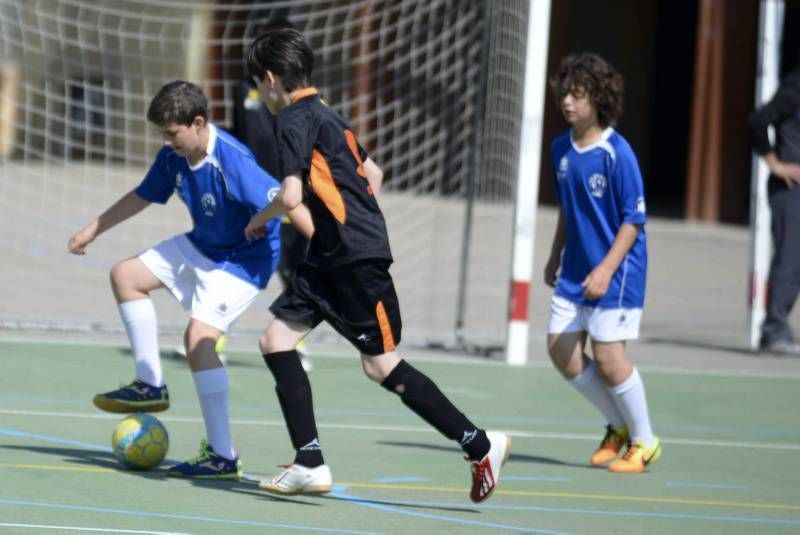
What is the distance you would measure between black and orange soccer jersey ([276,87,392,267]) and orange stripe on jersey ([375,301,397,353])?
0.62 ft

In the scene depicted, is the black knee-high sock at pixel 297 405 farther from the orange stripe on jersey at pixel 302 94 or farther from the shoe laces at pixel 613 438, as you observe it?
the shoe laces at pixel 613 438

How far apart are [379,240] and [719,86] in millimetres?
15446

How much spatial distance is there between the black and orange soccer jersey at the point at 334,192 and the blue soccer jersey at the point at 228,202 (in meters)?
0.47

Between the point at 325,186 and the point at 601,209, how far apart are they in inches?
59.2

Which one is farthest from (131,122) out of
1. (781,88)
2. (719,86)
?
(781,88)

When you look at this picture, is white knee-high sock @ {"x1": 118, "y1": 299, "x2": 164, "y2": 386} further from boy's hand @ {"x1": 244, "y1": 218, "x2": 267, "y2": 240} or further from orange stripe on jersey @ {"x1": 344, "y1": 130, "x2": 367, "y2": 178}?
orange stripe on jersey @ {"x1": 344, "y1": 130, "x2": 367, "y2": 178}

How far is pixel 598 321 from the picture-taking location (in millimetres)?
6602

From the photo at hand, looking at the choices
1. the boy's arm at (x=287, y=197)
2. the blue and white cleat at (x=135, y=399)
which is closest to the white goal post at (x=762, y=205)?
the blue and white cleat at (x=135, y=399)

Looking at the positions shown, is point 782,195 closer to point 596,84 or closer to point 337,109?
point 596,84

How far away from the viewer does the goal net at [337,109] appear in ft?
34.9

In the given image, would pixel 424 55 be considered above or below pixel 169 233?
above

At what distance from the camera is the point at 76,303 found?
11.3 m

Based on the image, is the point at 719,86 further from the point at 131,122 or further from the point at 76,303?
A: the point at 76,303

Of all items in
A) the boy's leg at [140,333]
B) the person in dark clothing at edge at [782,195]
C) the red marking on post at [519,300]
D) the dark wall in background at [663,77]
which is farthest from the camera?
the dark wall in background at [663,77]
